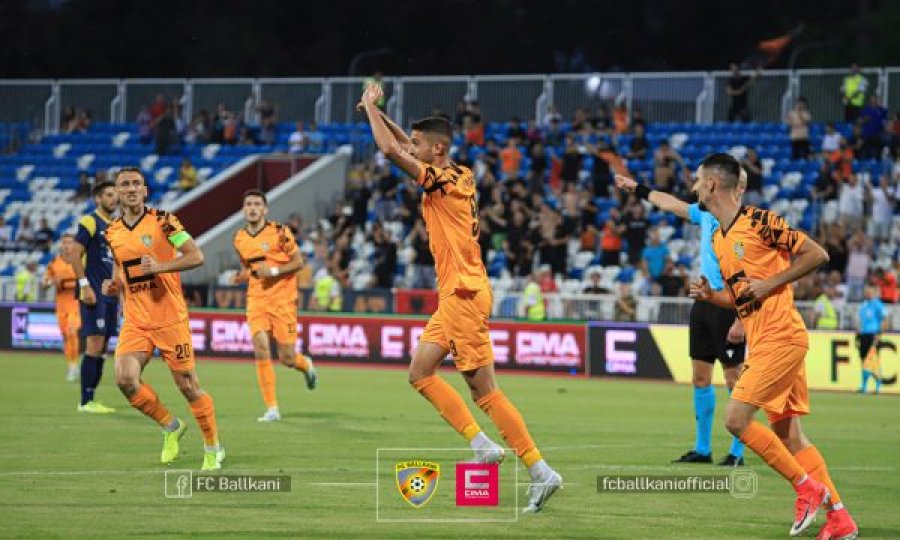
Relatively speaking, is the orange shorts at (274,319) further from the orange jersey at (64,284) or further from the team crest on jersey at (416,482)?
the orange jersey at (64,284)

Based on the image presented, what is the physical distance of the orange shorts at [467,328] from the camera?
12.1 m

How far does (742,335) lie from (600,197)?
24.8 metres

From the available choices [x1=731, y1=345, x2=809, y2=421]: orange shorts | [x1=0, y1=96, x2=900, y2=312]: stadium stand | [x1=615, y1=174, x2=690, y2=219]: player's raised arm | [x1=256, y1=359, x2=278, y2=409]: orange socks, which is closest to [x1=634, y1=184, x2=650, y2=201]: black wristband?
[x1=615, y1=174, x2=690, y2=219]: player's raised arm

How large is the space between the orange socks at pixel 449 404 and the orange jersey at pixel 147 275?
3.26 m

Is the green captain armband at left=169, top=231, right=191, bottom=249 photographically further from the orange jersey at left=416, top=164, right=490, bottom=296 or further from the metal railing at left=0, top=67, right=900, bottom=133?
the metal railing at left=0, top=67, right=900, bottom=133

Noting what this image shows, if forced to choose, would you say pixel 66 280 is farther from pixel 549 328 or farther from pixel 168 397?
pixel 549 328

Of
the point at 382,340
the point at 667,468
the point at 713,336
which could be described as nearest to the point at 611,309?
the point at 382,340

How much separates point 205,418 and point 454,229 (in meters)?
3.51

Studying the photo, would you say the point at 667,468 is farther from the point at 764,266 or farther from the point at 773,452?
the point at 764,266

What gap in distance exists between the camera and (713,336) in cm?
1527

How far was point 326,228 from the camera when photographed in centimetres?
4056

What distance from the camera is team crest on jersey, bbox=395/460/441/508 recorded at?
471 inches

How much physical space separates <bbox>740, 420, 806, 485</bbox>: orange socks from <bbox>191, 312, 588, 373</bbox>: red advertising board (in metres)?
20.0

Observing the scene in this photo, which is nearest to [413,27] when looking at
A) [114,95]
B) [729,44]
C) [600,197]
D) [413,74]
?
[413,74]
